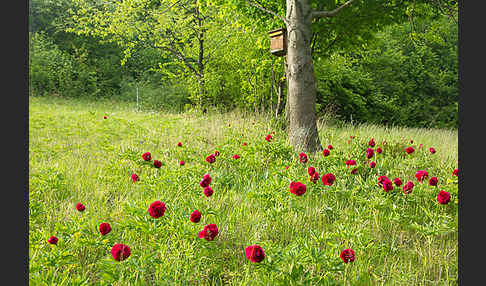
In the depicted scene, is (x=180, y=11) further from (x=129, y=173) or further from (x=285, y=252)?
(x=285, y=252)

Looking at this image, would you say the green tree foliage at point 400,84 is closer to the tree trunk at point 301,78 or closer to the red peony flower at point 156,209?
the tree trunk at point 301,78

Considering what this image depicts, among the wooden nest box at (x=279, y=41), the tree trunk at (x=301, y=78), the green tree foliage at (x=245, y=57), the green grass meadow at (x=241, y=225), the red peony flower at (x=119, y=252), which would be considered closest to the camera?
the red peony flower at (x=119, y=252)

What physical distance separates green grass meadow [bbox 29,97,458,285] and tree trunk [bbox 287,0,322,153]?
2.41ft

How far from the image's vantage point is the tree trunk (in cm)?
491

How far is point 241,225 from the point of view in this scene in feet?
7.91

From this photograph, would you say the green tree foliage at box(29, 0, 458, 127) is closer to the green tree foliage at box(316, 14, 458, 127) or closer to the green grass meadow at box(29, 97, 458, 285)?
the green tree foliage at box(316, 14, 458, 127)

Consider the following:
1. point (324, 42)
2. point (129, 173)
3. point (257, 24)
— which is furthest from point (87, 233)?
point (324, 42)

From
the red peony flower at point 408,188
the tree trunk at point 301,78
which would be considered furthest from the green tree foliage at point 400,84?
the red peony flower at point 408,188

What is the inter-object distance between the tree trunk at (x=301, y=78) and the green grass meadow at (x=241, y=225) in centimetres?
73

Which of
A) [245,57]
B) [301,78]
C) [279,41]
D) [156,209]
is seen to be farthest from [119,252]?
[245,57]

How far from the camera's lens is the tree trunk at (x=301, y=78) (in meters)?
4.91

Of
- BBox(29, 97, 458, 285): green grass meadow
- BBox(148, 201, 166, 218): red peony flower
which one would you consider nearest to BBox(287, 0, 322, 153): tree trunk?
BBox(29, 97, 458, 285): green grass meadow

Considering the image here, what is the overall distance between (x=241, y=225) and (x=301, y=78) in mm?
3113

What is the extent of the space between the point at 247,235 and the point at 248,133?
13.2 ft
